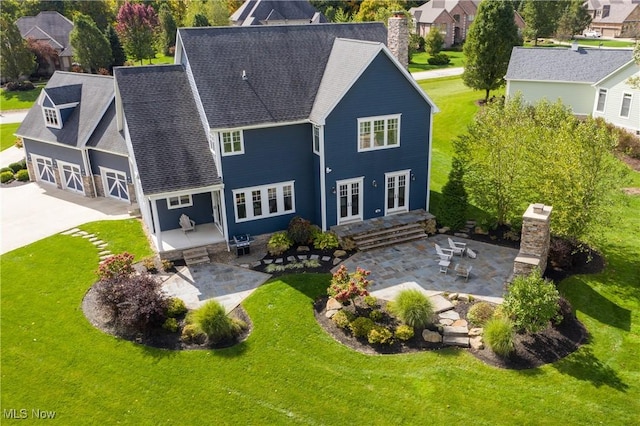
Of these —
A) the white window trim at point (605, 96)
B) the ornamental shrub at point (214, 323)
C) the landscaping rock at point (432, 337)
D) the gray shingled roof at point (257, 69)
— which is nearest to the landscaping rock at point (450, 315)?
the landscaping rock at point (432, 337)

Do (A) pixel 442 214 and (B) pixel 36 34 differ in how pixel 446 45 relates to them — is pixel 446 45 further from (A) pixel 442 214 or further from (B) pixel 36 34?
(A) pixel 442 214

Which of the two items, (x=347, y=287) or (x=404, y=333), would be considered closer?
(x=404, y=333)

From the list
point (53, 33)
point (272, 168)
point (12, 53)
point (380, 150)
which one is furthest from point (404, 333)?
point (53, 33)

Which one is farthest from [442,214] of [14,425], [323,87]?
[14,425]

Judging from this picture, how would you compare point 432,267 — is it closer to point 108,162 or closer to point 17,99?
point 108,162

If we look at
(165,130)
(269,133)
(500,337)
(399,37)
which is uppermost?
(399,37)

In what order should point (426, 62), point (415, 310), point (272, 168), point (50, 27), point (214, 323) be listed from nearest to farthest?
1. point (214, 323)
2. point (415, 310)
3. point (272, 168)
4. point (426, 62)
5. point (50, 27)

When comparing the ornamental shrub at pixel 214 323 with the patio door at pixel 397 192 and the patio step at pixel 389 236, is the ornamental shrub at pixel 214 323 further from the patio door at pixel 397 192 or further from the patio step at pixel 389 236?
the patio door at pixel 397 192
